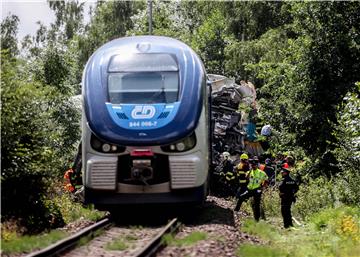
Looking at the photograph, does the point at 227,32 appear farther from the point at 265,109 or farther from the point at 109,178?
the point at 109,178

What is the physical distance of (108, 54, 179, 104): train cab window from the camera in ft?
39.1

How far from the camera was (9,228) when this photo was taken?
10070 millimetres

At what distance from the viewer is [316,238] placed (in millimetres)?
11453

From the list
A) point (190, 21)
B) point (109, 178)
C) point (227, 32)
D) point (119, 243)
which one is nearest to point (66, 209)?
point (109, 178)

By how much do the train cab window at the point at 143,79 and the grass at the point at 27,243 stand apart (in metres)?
2.79

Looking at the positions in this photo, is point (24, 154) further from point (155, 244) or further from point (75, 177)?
point (75, 177)

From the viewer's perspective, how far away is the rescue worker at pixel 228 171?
69.5ft

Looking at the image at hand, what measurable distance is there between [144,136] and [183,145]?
2.18 ft

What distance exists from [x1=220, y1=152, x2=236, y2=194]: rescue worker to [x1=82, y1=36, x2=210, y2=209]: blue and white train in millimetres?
9113

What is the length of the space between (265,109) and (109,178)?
51.6 feet

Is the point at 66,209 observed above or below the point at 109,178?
below

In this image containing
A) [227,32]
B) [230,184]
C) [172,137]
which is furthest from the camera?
[227,32]

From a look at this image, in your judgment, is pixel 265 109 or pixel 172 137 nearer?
pixel 172 137

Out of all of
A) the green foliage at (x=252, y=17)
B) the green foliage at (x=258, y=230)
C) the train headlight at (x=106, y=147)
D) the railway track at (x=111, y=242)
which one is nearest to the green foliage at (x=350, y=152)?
the green foliage at (x=258, y=230)
